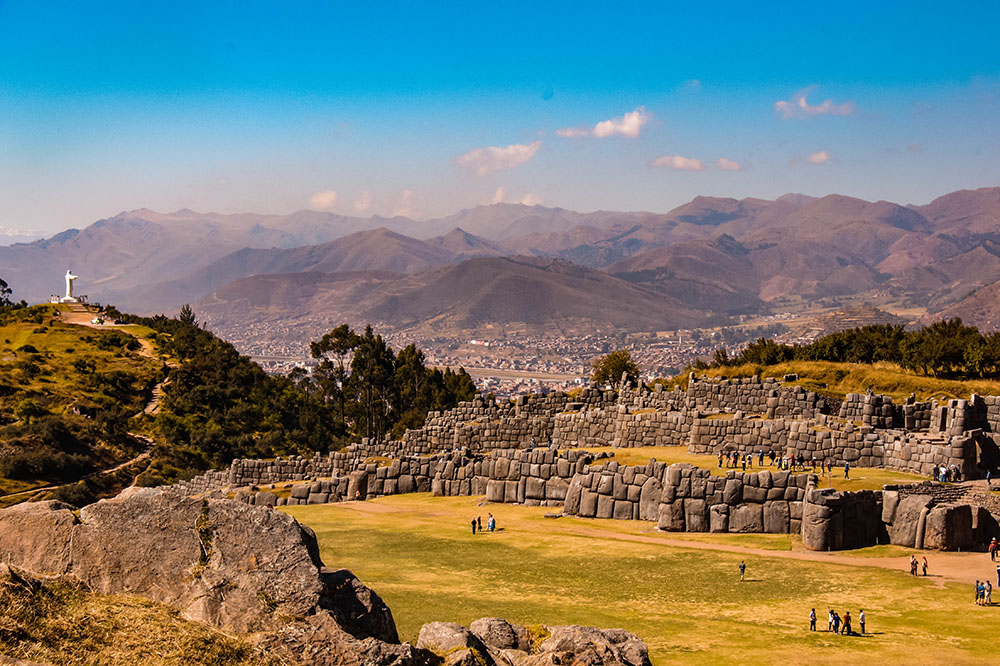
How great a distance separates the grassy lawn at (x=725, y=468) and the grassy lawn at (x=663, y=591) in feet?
15.0

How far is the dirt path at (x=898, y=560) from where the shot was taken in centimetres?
2777

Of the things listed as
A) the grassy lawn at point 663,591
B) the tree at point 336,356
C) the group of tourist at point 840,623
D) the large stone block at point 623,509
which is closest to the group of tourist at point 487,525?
the grassy lawn at point 663,591

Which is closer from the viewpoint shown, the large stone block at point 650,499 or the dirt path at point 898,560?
the dirt path at point 898,560

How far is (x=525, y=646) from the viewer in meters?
14.6

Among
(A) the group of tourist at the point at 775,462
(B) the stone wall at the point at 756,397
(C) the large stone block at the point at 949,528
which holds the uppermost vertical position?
(B) the stone wall at the point at 756,397

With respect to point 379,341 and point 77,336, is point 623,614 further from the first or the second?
point 77,336

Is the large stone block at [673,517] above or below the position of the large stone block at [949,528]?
below

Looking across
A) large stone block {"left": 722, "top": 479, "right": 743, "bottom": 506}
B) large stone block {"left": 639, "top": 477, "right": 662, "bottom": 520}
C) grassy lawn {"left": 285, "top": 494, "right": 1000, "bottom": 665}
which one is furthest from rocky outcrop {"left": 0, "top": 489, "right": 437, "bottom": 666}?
large stone block {"left": 639, "top": 477, "right": 662, "bottom": 520}

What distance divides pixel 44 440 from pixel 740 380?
1795 inches

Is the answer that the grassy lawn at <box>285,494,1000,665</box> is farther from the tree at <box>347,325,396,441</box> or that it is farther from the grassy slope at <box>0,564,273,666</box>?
the tree at <box>347,325,396,441</box>

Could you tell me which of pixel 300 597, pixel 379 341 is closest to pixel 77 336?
pixel 379 341

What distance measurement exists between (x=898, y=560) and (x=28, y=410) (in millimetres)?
62711

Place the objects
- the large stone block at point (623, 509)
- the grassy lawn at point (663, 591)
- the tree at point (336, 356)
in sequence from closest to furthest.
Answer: the grassy lawn at point (663, 591), the large stone block at point (623, 509), the tree at point (336, 356)

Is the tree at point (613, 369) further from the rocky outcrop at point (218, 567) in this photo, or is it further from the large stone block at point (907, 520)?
the rocky outcrop at point (218, 567)
